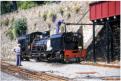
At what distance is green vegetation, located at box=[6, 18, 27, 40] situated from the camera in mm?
54344

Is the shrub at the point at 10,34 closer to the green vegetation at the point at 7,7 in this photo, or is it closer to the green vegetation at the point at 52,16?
the green vegetation at the point at 52,16

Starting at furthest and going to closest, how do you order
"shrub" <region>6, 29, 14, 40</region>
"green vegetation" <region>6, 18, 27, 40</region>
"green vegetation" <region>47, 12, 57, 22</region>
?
"shrub" <region>6, 29, 14, 40</region> < "green vegetation" <region>6, 18, 27, 40</region> < "green vegetation" <region>47, 12, 57, 22</region>

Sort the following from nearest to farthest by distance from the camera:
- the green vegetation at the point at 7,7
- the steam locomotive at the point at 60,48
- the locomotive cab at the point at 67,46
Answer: the locomotive cab at the point at 67,46, the steam locomotive at the point at 60,48, the green vegetation at the point at 7,7

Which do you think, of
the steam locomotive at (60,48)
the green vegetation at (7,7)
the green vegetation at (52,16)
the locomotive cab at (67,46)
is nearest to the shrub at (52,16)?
the green vegetation at (52,16)

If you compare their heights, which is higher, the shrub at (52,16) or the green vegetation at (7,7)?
the green vegetation at (7,7)

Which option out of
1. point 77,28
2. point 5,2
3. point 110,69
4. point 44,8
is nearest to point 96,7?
point 77,28

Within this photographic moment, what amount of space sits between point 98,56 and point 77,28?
19.3 feet

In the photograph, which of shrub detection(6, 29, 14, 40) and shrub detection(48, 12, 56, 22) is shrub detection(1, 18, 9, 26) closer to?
shrub detection(6, 29, 14, 40)

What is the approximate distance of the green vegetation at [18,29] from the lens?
54344 mm

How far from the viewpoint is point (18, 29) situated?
54.8m

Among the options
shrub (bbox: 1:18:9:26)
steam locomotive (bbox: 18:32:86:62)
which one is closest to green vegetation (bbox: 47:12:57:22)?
steam locomotive (bbox: 18:32:86:62)

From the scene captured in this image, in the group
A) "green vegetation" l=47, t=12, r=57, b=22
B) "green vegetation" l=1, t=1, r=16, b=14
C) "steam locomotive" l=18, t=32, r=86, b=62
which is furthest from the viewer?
"green vegetation" l=1, t=1, r=16, b=14

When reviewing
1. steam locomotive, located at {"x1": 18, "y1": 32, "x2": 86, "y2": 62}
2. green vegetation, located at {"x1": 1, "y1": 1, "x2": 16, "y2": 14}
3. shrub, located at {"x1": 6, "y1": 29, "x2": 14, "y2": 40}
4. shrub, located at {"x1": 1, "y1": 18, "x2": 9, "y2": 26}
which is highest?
green vegetation, located at {"x1": 1, "y1": 1, "x2": 16, "y2": 14}

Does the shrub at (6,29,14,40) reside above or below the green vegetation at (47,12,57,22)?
below
